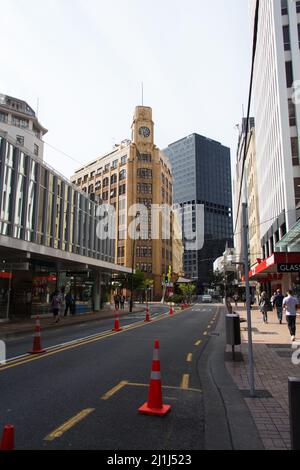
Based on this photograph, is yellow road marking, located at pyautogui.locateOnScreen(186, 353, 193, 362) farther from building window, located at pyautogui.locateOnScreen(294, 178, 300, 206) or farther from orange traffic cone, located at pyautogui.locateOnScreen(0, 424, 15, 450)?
building window, located at pyautogui.locateOnScreen(294, 178, 300, 206)

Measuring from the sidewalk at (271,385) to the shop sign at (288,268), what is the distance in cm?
1163

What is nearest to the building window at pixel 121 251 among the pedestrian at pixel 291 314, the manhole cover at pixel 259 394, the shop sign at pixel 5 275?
the shop sign at pixel 5 275

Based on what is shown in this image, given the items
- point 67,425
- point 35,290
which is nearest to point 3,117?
point 35,290

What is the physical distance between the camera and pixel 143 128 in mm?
90250

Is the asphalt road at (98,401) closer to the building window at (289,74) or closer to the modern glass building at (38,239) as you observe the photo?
the modern glass building at (38,239)

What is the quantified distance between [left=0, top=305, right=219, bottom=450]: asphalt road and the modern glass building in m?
10.0

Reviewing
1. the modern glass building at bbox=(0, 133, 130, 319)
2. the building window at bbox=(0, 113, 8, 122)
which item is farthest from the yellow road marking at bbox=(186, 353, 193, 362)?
the building window at bbox=(0, 113, 8, 122)

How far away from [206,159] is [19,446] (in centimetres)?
14095

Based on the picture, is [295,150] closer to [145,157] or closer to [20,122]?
[20,122]

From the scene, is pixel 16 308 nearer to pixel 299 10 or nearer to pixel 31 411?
pixel 31 411

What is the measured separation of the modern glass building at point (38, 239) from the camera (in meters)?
22.1

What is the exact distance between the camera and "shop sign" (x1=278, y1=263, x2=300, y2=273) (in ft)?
79.3
